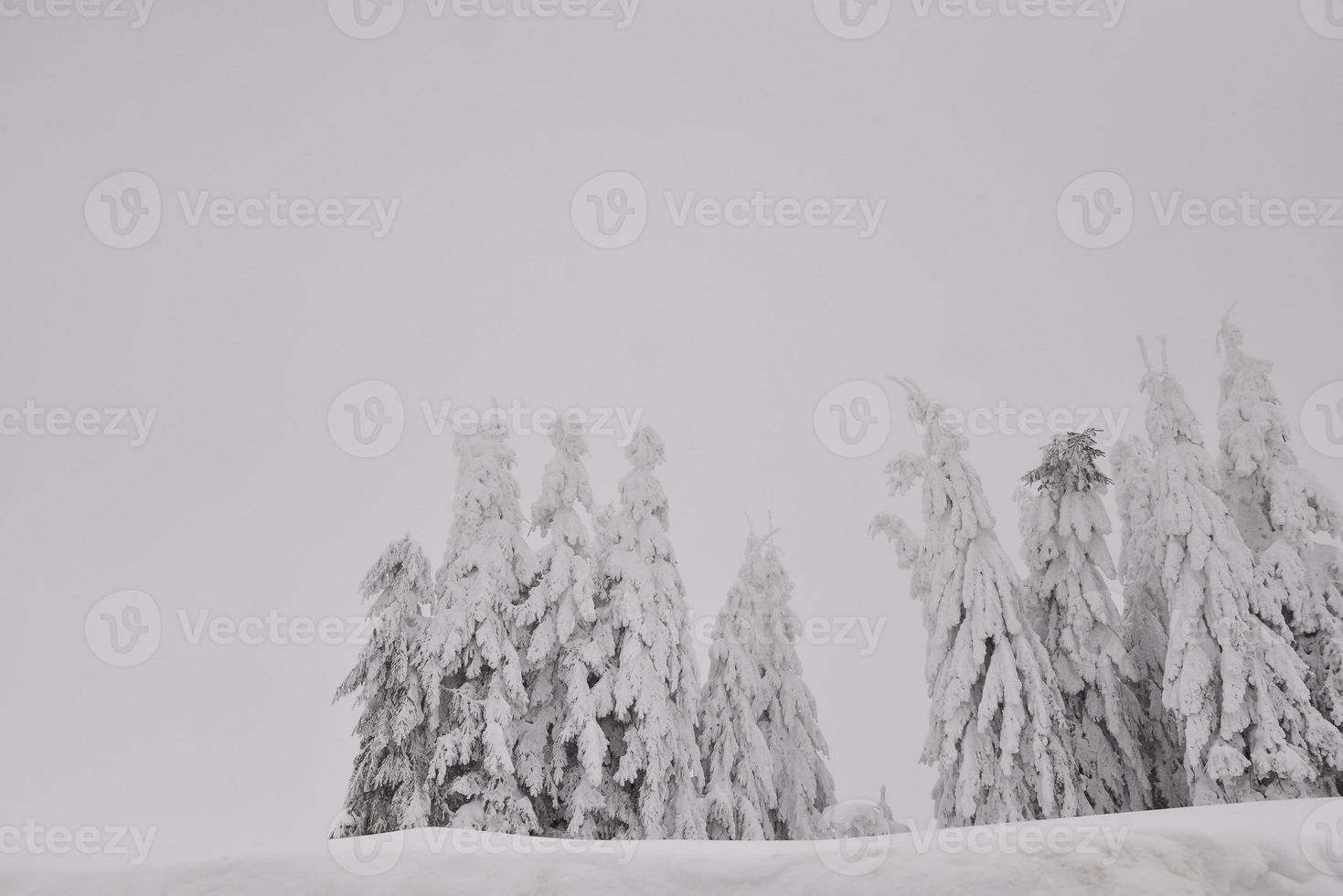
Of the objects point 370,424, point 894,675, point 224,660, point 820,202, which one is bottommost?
point 894,675

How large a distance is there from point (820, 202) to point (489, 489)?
13.0 meters

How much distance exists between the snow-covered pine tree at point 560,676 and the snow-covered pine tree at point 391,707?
2354 millimetres

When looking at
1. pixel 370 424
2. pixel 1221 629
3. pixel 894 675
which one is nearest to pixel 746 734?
pixel 1221 629

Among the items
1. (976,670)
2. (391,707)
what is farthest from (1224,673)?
(391,707)

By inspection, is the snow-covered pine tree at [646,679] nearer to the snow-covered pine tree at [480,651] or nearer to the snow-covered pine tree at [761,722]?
the snow-covered pine tree at [761,722]

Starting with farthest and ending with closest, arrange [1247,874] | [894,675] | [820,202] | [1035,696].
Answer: [894,675]
[820,202]
[1035,696]
[1247,874]

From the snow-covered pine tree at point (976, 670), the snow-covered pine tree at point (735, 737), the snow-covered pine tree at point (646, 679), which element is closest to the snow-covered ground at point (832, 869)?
the snow-covered pine tree at point (976, 670)

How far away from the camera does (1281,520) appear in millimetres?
17062

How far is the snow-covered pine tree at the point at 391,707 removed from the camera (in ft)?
58.1

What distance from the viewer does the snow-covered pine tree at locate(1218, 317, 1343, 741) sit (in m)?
16.4

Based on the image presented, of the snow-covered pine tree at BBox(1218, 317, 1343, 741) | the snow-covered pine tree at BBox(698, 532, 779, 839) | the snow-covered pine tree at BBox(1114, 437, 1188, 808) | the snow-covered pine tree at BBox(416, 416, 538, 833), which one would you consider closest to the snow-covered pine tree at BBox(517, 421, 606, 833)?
the snow-covered pine tree at BBox(416, 416, 538, 833)

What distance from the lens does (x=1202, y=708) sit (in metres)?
15.9

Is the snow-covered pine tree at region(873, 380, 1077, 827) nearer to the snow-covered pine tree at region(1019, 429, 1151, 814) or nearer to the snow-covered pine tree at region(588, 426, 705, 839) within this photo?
the snow-covered pine tree at region(1019, 429, 1151, 814)

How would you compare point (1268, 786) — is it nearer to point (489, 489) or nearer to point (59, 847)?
point (489, 489)
